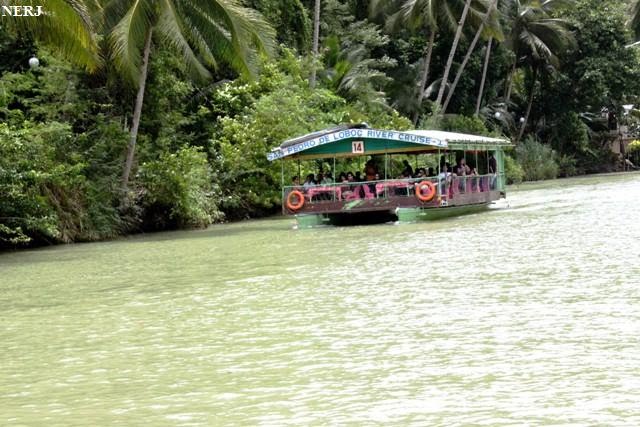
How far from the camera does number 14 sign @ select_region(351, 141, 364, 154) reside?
2448 cm

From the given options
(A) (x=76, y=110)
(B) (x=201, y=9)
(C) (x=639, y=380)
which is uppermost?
(B) (x=201, y=9)

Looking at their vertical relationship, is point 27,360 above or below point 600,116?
below

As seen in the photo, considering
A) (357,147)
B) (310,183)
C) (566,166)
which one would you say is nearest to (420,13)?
(566,166)

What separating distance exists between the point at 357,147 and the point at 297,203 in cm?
206

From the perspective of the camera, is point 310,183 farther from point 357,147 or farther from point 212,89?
point 212,89

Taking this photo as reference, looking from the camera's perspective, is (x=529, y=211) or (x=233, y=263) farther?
(x=529, y=211)

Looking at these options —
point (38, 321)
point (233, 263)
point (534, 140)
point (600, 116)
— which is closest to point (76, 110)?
point (233, 263)

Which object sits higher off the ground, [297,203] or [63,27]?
[63,27]

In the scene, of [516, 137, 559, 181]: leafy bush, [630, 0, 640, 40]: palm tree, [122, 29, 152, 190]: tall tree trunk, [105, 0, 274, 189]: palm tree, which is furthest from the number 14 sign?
[630, 0, 640, 40]: palm tree

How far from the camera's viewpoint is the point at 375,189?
24.4 meters

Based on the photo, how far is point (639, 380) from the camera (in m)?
6.77

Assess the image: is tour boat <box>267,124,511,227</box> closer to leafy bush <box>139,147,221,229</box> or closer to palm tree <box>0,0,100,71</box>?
leafy bush <box>139,147,221,229</box>

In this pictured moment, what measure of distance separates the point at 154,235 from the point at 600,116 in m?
44.7

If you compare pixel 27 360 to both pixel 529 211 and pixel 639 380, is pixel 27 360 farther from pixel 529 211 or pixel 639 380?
pixel 529 211
